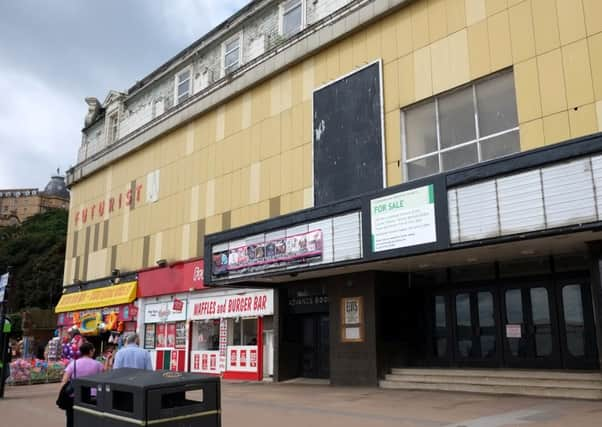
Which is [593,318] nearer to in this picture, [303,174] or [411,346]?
[411,346]

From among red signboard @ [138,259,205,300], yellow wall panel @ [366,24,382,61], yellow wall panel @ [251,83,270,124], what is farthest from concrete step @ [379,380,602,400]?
yellow wall panel @ [251,83,270,124]

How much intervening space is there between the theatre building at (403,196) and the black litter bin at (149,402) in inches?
311

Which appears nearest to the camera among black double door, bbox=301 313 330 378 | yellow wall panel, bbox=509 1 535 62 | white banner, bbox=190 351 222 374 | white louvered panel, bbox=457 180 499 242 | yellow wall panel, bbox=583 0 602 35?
white louvered panel, bbox=457 180 499 242

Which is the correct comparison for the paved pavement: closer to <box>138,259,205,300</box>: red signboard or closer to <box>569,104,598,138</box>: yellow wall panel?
<box>569,104,598,138</box>: yellow wall panel

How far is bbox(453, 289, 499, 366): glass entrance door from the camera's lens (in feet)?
51.7

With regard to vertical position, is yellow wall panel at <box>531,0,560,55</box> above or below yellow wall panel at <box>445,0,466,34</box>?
below

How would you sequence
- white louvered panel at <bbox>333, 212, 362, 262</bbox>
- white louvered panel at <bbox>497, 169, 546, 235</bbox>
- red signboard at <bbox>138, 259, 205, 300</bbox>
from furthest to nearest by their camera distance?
red signboard at <bbox>138, 259, 205, 300</bbox> < white louvered panel at <bbox>333, 212, 362, 262</bbox> < white louvered panel at <bbox>497, 169, 546, 235</bbox>

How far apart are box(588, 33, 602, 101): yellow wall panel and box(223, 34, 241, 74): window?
15241 mm

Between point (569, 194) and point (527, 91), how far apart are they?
14.4 ft

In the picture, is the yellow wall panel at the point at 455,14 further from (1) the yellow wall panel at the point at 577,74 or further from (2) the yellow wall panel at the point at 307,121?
(2) the yellow wall panel at the point at 307,121

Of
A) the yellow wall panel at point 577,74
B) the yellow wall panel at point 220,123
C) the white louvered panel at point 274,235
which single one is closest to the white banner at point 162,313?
the yellow wall panel at point 220,123

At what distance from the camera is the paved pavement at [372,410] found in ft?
31.7

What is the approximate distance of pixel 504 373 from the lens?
46.1ft

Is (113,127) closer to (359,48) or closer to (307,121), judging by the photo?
(307,121)
